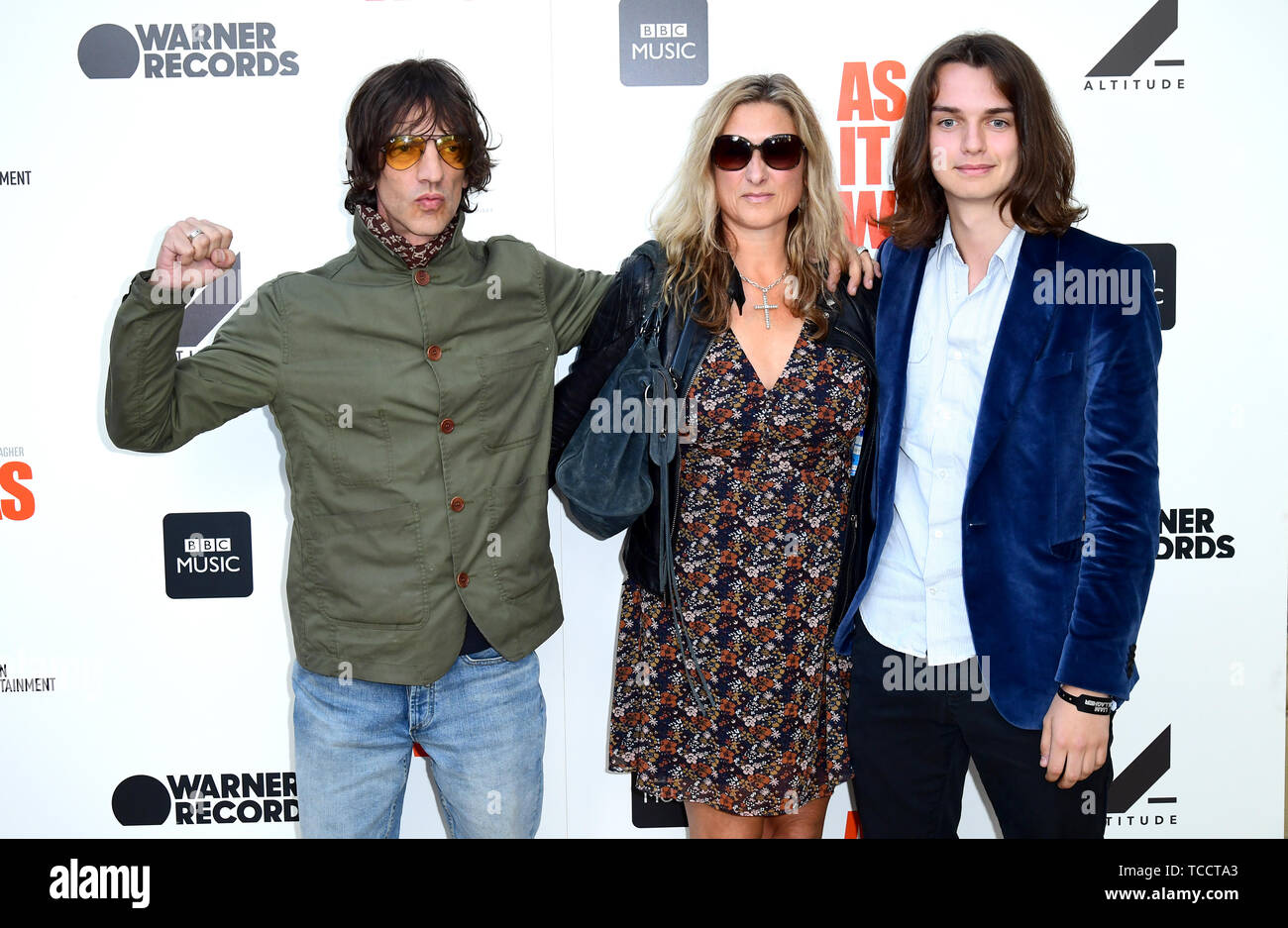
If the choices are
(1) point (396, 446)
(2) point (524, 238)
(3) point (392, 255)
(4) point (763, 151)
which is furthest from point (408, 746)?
(4) point (763, 151)

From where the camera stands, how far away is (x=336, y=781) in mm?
2184

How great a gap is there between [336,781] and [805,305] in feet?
4.73

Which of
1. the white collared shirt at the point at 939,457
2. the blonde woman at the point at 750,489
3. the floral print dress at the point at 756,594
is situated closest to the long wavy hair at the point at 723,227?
the blonde woman at the point at 750,489

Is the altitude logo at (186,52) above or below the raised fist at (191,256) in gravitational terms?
above

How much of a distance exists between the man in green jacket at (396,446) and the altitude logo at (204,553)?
797 mm

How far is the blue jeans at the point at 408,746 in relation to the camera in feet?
7.16

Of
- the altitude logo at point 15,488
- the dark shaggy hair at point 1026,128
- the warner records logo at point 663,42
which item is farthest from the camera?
the altitude logo at point 15,488

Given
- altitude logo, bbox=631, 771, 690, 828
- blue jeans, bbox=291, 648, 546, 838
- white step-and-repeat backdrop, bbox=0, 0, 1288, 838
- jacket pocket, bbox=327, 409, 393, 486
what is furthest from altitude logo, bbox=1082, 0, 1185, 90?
altitude logo, bbox=631, 771, 690, 828

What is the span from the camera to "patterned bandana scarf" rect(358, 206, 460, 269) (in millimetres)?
2146

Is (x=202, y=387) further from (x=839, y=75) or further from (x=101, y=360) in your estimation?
(x=839, y=75)

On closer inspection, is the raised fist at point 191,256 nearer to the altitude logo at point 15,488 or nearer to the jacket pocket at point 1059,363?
the altitude logo at point 15,488

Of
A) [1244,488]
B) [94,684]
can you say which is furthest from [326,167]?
[1244,488]

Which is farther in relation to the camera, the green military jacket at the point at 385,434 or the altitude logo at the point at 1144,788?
the altitude logo at the point at 1144,788

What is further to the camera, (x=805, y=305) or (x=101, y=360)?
(x=101, y=360)
